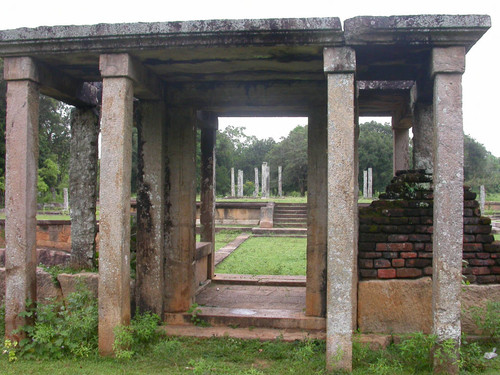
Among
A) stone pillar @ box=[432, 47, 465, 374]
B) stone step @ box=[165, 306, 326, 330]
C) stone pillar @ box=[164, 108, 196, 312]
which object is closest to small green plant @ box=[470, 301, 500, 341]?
stone pillar @ box=[432, 47, 465, 374]

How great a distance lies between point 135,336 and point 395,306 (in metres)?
2.88

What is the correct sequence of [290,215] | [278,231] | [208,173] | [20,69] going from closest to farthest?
[20,69] → [208,173] → [278,231] → [290,215]

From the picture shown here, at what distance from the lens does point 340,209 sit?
417 centimetres

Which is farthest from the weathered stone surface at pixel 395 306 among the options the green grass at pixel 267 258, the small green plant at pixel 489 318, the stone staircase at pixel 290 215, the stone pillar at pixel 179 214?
the stone staircase at pixel 290 215

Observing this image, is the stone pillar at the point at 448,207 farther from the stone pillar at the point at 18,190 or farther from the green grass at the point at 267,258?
the green grass at the point at 267,258

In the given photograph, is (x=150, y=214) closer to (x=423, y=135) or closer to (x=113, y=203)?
(x=113, y=203)

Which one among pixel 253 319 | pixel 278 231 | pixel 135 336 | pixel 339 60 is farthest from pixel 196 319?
pixel 278 231

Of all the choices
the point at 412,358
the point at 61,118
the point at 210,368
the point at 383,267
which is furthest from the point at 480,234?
the point at 61,118

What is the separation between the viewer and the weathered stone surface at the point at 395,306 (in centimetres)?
495

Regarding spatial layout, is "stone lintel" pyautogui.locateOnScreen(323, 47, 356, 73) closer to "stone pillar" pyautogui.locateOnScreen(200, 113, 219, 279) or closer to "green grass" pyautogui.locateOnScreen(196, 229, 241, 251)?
"stone pillar" pyautogui.locateOnScreen(200, 113, 219, 279)

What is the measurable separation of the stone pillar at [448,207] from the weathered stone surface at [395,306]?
2.75ft

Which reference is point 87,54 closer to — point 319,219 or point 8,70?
point 8,70

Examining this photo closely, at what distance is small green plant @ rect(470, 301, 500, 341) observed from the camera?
4730mm

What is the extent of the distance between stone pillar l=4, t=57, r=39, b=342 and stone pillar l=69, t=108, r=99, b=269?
1438 mm
